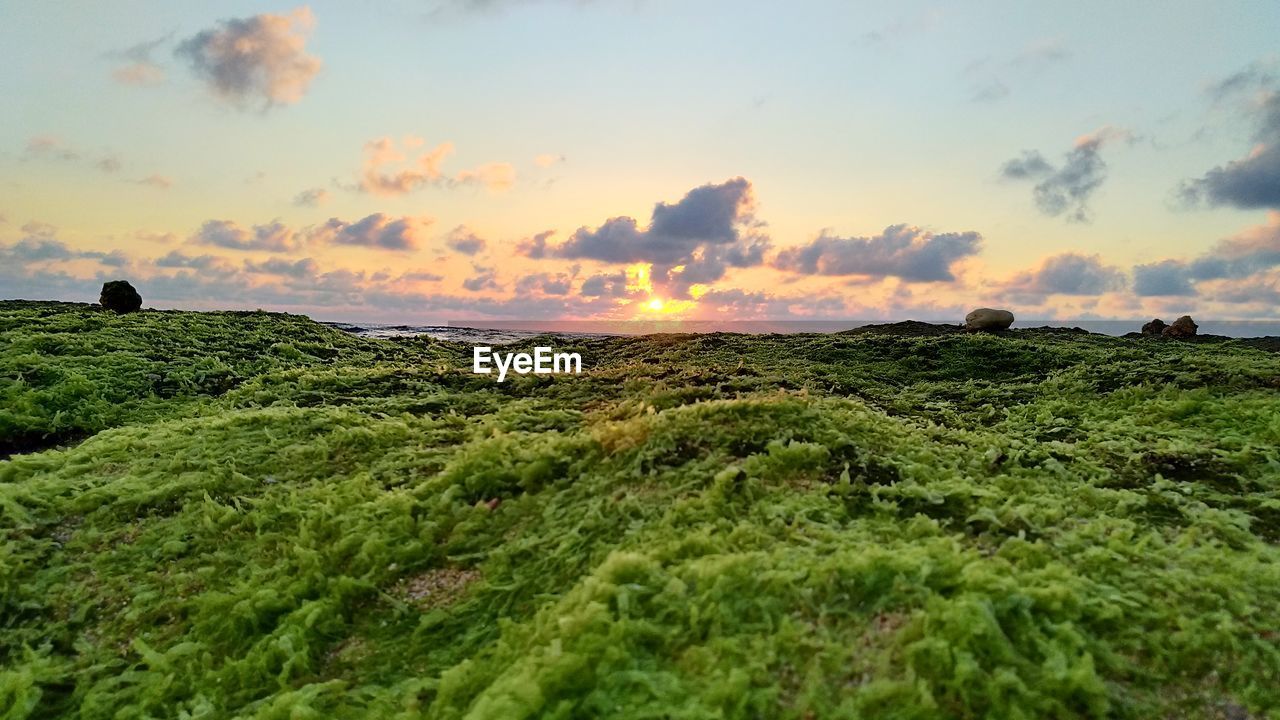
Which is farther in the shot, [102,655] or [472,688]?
[102,655]

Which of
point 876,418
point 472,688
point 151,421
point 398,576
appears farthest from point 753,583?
point 151,421

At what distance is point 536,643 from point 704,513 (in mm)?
2134

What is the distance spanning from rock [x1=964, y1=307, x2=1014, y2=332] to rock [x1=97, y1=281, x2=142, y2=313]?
177ft

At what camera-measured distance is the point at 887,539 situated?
557 centimetres

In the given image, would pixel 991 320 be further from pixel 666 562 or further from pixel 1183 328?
pixel 666 562

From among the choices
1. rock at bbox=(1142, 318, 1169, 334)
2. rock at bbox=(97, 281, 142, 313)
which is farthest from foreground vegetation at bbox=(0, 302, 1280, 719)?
rock at bbox=(1142, 318, 1169, 334)

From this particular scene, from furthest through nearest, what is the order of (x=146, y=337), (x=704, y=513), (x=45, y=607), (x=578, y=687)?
(x=146, y=337)
(x=45, y=607)
(x=704, y=513)
(x=578, y=687)

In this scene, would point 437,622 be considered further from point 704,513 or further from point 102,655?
point 102,655

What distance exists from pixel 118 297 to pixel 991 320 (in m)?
56.1

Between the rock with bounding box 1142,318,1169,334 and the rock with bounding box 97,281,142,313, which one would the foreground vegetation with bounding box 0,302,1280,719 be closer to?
the rock with bounding box 97,281,142,313

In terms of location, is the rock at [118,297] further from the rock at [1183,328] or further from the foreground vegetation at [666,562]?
the rock at [1183,328]

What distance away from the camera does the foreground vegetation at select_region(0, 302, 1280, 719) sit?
3.90 metres

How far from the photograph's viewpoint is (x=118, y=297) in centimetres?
3375

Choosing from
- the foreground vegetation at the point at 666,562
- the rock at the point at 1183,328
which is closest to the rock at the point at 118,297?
the foreground vegetation at the point at 666,562
